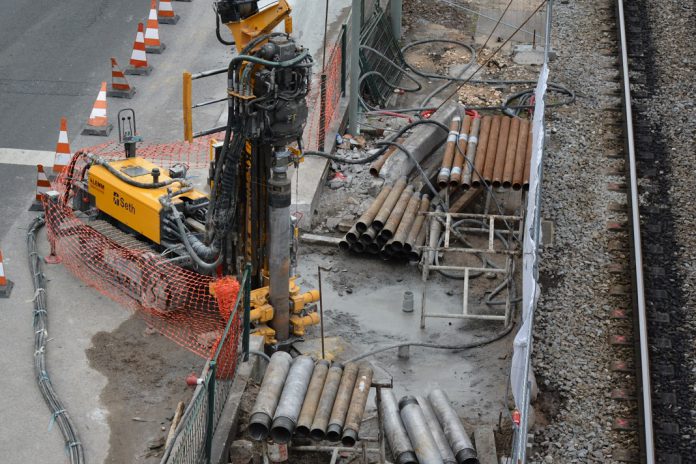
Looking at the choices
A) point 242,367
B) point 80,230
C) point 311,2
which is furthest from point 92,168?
point 311,2

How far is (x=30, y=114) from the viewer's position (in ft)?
57.0

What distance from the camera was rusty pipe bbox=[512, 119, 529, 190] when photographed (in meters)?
15.2

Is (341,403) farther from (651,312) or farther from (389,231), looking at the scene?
(651,312)

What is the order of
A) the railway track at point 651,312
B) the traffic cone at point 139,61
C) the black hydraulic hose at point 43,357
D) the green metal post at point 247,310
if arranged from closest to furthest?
the black hydraulic hose at point 43,357, the green metal post at point 247,310, the railway track at point 651,312, the traffic cone at point 139,61

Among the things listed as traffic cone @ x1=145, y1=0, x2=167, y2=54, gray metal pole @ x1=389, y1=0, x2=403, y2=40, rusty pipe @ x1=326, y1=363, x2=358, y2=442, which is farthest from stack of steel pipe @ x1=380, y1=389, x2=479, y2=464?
gray metal pole @ x1=389, y1=0, x2=403, y2=40

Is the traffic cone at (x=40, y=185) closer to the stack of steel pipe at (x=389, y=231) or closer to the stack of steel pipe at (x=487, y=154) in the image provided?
the stack of steel pipe at (x=389, y=231)

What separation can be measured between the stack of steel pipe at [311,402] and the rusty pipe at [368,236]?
136 inches

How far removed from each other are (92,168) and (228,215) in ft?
8.18

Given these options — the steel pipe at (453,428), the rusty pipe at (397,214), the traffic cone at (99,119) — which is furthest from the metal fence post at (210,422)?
the traffic cone at (99,119)

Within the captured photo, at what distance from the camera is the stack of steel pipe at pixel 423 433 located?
10562mm

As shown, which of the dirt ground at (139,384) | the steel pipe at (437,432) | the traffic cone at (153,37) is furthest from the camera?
the traffic cone at (153,37)

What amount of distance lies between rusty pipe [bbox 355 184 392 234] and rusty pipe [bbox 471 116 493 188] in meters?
1.15

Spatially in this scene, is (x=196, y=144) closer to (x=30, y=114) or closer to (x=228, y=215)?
(x=30, y=114)

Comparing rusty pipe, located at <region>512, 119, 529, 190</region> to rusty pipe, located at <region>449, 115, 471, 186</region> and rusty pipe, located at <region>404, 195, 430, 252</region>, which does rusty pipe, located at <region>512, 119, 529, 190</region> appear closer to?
rusty pipe, located at <region>449, 115, 471, 186</region>
